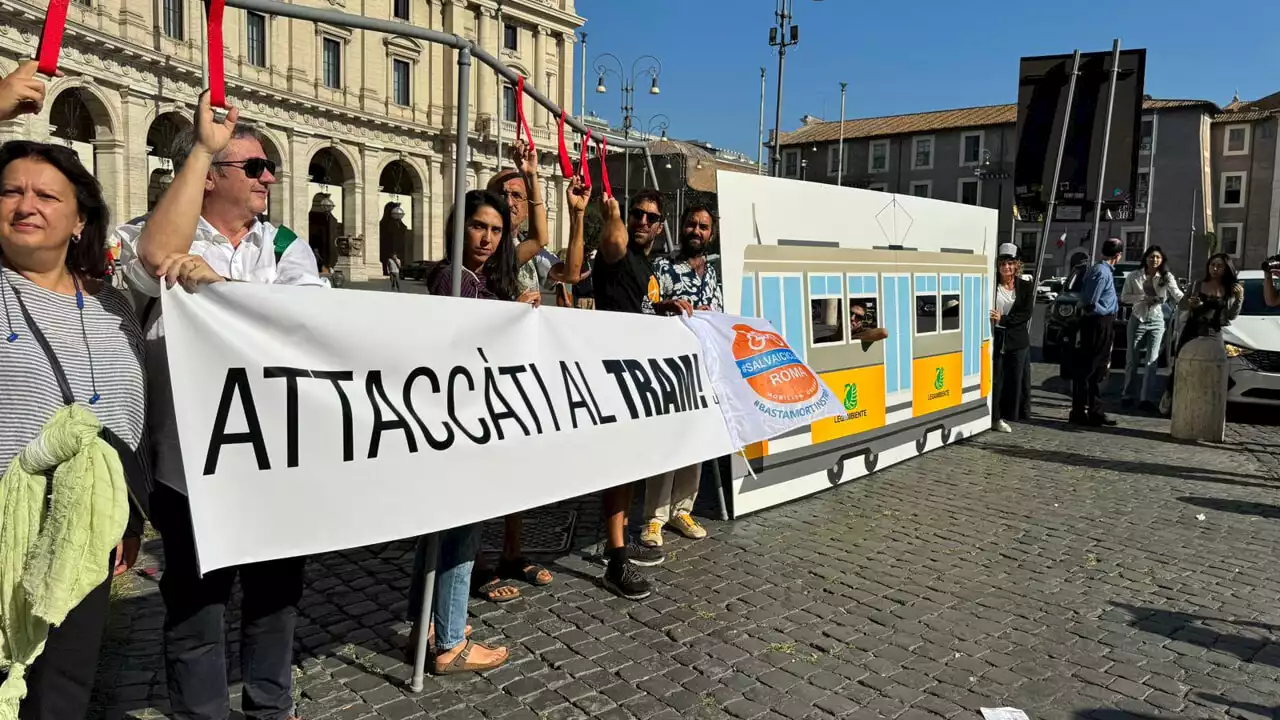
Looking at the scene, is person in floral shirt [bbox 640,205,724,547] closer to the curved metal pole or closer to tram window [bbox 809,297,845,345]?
tram window [bbox 809,297,845,345]

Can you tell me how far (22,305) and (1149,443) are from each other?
32.5ft

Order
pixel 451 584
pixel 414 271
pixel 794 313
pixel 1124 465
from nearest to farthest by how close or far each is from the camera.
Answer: pixel 451 584 < pixel 794 313 < pixel 1124 465 < pixel 414 271

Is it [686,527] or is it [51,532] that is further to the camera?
[686,527]

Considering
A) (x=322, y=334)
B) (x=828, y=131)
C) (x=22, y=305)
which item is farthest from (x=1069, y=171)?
(x=828, y=131)

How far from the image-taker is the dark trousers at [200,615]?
255 centimetres

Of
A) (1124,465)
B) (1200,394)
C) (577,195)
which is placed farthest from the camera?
(1200,394)

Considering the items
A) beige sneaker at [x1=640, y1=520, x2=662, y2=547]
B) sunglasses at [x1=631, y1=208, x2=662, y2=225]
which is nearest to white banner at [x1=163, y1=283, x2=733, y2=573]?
sunglasses at [x1=631, y1=208, x2=662, y2=225]

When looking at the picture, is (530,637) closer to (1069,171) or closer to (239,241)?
(239,241)

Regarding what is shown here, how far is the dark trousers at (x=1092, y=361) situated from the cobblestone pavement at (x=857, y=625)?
349 centimetres

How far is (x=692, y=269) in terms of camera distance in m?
5.10

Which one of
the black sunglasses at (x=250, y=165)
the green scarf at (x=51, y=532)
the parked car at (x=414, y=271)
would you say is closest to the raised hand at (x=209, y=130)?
the black sunglasses at (x=250, y=165)

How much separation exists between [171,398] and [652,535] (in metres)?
3.22

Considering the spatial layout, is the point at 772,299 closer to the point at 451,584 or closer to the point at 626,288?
the point at 626,288

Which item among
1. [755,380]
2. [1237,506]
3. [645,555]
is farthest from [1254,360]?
[645,555]
